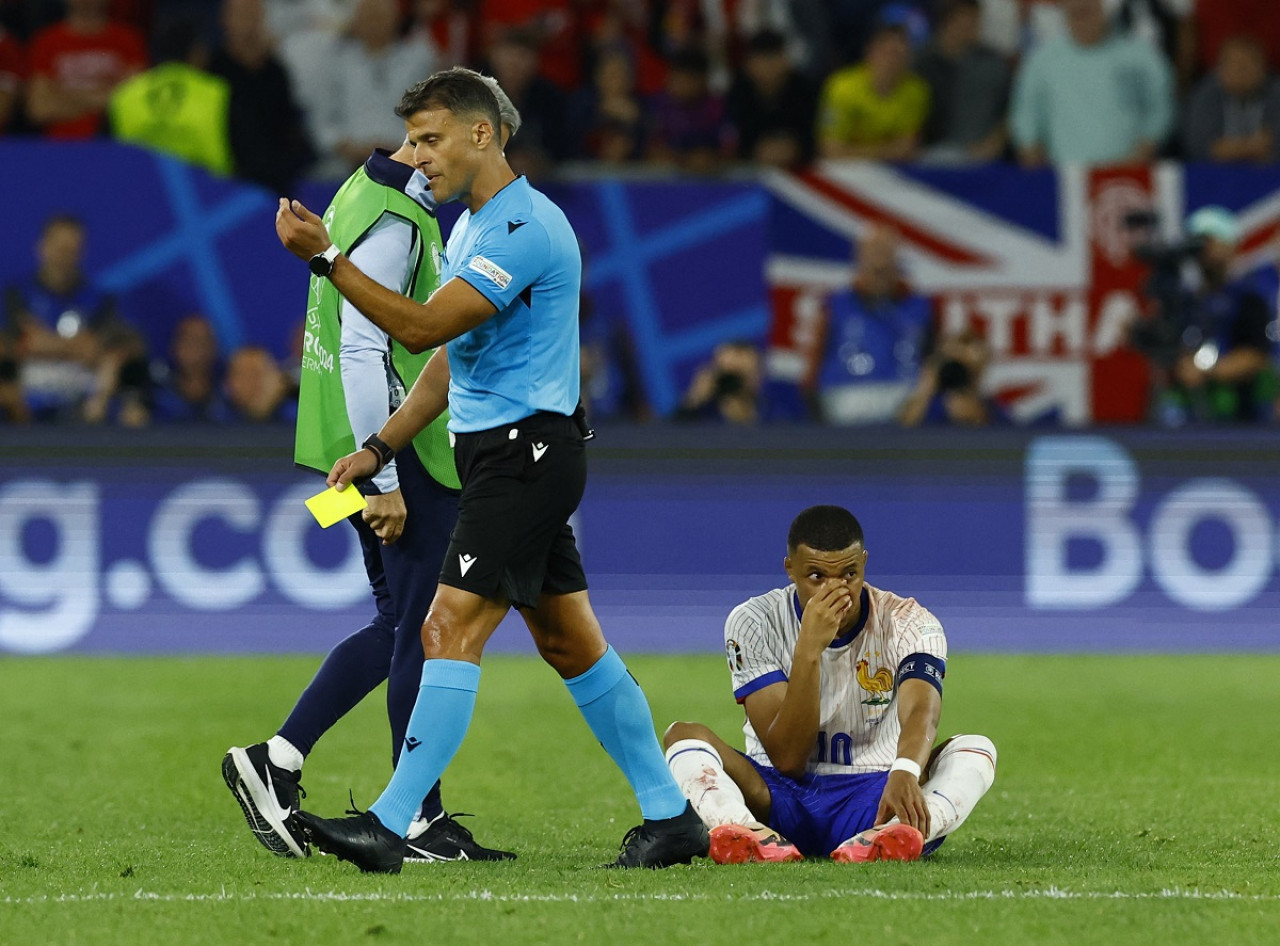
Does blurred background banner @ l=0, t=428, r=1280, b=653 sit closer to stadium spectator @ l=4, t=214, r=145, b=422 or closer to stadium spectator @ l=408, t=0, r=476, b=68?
stadium spectator @ l=4, t=214, r=145, b=422

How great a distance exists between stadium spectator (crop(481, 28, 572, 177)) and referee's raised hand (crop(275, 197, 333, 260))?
8456 mm

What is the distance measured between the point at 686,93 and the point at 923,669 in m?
9.07

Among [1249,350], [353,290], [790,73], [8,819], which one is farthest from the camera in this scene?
[790,73]

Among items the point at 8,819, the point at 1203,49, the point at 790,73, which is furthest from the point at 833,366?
the point at 8,819

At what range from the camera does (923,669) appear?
5949mm

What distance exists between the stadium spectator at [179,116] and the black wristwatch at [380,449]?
8358 mm

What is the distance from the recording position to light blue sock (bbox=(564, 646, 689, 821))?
5715 mm

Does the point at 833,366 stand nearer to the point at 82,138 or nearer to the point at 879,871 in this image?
the point at 82,138

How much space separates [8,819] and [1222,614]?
761 centimetres

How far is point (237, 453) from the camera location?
12.0 m

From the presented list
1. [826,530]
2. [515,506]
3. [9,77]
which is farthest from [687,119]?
[515,506]

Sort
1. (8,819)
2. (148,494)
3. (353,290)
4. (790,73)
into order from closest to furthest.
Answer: (353,290)
(8,819)
(148,494)
(790,73)

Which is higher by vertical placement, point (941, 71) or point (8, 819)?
point (941, 71)

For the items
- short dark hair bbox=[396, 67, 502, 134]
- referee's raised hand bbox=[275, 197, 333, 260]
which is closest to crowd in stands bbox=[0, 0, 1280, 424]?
short dark hair bbox=[396, 67, 502, 134]
